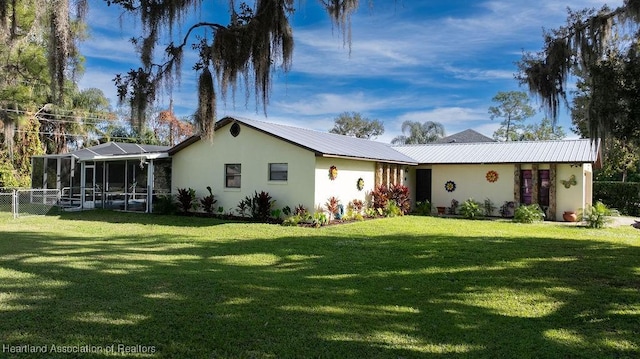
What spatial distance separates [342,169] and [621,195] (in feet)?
47.0

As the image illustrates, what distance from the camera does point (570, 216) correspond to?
16.1 meters

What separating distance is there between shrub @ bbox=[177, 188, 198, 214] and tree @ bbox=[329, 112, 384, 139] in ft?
112

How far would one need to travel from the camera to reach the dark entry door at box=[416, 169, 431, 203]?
66.3ft

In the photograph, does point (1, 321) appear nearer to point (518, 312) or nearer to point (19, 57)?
point (518, 312)

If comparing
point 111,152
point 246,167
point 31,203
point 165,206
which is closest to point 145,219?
point 165,206

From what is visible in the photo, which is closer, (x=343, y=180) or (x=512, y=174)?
(x=343, y=180)

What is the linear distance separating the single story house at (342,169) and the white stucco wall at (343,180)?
0.03m

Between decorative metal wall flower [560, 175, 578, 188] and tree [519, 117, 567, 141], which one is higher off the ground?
tree [519, 117, 567, 141]

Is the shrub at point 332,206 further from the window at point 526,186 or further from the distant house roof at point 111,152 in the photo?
the window at point 526,186

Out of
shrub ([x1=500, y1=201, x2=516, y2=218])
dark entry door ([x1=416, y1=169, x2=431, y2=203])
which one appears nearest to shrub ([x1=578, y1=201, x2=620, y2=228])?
shrub ([x1=500, y1=201, x2=516, y2=218])

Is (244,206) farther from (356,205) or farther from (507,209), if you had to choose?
(507,209)

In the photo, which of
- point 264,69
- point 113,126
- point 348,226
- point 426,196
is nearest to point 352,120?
point 113,126

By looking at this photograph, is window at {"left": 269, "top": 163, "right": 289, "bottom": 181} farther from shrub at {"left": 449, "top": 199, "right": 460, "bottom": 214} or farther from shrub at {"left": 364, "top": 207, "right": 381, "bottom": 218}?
shrub at {"left": 449, "top": 199, "right": 460, "bottom": 214}

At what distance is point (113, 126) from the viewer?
3572cm
